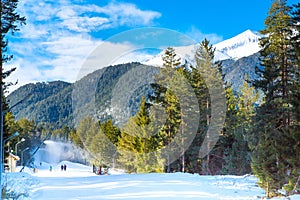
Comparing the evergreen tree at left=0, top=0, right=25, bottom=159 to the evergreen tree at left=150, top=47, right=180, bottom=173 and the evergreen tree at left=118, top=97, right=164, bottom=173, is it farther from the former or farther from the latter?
the evergreen tree at left=150, top=47, right=180, bottom=173

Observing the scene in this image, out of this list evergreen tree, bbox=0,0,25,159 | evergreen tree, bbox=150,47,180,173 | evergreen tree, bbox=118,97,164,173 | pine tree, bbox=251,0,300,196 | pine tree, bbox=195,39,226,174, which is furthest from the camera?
pine tree, bbox=195,39,226,174

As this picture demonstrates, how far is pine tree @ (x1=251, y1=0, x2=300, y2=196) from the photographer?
1331cm

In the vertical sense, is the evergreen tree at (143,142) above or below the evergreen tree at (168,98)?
below

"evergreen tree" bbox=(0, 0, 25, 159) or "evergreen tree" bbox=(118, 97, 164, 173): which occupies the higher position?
"evergreen tree" bbox=(0, 0, 25, 159)

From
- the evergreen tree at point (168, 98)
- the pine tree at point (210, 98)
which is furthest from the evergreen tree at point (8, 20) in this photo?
the pine tree at point (210, 98)

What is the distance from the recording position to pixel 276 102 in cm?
1797

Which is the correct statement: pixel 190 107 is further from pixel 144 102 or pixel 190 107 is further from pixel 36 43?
pixel 36 43

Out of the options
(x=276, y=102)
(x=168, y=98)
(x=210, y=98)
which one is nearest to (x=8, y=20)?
(x=276, y=102)

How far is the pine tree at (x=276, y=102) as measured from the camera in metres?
13.3

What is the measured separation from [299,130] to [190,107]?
20.2m

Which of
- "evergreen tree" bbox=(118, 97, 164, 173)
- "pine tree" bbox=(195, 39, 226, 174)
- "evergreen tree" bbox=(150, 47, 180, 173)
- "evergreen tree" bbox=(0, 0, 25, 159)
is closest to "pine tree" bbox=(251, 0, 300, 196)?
"pine tree" bbox=(195, 39, 226, 174)

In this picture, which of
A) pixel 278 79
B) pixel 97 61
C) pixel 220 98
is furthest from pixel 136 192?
pixel 220 98

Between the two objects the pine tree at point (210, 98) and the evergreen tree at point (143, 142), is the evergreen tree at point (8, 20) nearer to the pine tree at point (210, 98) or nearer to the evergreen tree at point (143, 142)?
the evergreen tree at point (143, 142)

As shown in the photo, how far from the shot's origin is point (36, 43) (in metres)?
34.1
